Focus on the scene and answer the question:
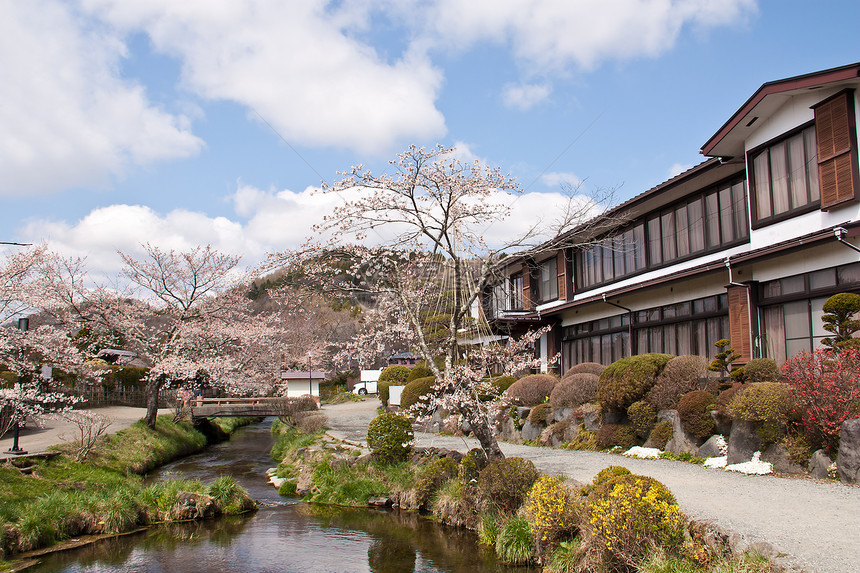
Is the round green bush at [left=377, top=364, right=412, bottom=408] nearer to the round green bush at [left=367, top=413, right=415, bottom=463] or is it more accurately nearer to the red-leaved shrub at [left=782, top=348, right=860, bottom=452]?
the round green bush at [left=367, top=413, right=415, bottom=463]

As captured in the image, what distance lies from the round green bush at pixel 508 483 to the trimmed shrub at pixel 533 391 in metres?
8.41

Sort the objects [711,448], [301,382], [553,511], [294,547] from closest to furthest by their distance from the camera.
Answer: [553,511] → [294,547] → [711,448] → [301,382]

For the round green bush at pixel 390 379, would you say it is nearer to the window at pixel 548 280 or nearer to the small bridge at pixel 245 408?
the small bridge at pixel 245 408

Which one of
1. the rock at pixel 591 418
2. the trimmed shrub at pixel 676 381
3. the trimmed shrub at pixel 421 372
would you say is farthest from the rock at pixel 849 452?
the trimmed shrub at pixel 421 372

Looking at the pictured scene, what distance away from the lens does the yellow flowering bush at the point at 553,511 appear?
877 centimetres

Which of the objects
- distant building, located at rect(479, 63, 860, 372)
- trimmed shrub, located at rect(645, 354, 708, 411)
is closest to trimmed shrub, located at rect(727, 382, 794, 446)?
trimmed shrub, located at rect(645, 354, 708, 411)

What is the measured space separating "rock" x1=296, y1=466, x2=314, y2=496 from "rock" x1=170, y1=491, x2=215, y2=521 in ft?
9.30

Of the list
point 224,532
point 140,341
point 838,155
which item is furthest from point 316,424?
point 838,155

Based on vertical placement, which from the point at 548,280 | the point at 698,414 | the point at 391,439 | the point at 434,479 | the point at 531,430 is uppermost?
the point at 548,280

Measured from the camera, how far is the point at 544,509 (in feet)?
29.1

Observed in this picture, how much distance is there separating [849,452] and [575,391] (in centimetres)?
817

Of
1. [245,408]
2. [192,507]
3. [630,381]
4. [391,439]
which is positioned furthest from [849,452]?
[245,408]

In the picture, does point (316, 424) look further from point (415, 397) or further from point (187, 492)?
point (187, 492)

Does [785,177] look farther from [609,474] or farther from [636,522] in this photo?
[636,522]
